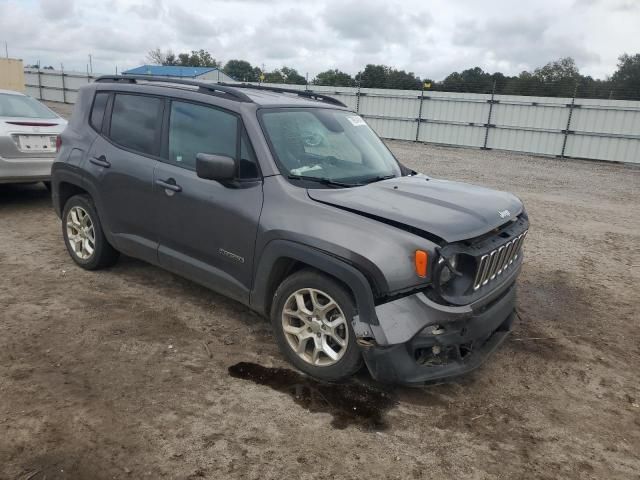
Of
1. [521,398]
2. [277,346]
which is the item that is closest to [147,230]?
[277,346]

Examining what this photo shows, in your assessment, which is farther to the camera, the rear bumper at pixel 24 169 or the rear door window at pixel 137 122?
the rear bumper at pixel 24 169

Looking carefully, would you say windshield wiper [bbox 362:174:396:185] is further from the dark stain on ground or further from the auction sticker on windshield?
the dark stain on ground

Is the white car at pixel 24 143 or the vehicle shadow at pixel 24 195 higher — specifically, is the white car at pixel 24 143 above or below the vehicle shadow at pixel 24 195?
above

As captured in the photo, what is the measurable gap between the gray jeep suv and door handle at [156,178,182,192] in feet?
0.04

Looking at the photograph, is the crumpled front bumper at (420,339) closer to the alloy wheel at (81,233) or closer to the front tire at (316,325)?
the front tire at (316,325)

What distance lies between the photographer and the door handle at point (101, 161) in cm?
468

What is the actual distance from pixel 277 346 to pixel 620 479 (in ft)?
7.60

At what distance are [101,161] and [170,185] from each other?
1075mm

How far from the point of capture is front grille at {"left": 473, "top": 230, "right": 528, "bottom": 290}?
3.26 m

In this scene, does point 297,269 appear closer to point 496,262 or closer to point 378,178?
point 378,178

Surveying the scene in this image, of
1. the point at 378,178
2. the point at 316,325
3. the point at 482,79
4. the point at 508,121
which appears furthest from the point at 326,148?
the point at 482,79

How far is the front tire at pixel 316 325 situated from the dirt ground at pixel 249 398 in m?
0.16

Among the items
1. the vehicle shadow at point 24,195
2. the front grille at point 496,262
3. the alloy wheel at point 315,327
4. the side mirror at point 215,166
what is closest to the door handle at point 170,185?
the side mirror at point 215,166

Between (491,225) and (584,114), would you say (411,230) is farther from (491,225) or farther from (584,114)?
(584,114)
